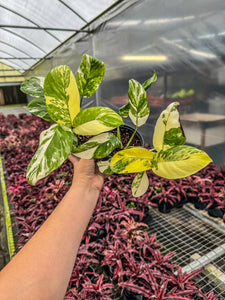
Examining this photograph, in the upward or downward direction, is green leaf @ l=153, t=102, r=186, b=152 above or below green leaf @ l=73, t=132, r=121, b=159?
above

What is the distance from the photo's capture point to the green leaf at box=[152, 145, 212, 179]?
15.5 inches

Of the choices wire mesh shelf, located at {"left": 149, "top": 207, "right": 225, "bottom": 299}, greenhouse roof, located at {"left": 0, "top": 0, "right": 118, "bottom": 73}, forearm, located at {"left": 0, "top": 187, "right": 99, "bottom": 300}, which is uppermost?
greenhouse roof, located at {"left": 0, "top": 0, "right": 118, "bottom": 73}

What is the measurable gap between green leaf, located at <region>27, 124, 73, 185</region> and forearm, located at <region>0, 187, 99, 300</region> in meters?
0.13

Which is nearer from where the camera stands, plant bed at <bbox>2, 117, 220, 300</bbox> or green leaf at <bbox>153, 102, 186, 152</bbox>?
green leaf at <bbox>153, 102, 186, 152</bbox>

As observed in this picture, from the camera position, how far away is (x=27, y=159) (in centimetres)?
298

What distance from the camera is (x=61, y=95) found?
43cm

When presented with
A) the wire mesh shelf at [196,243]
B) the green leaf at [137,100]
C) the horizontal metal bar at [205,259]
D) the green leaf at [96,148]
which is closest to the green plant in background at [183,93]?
the wire mesh shelf at [196,243]

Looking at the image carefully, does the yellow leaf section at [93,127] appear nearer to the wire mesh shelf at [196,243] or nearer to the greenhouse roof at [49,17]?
the wire mesh shelf at [196,243]

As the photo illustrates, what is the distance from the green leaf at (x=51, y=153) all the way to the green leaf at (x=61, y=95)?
1.7 inches

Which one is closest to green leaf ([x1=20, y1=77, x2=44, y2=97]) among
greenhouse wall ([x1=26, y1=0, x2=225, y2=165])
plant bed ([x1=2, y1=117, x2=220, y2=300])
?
plant bed ([x1=2, y1=117, x2=220, y2=300])

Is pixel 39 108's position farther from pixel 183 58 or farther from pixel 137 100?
pixel 183 58

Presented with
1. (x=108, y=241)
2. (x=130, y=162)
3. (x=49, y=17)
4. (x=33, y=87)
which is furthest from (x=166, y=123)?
(x=49, y=17)

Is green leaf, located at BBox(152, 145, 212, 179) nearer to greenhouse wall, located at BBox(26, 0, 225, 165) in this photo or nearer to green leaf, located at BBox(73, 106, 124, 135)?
green leaf, located at BBox(73, 106, 124, 135)

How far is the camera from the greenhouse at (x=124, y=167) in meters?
0.42
